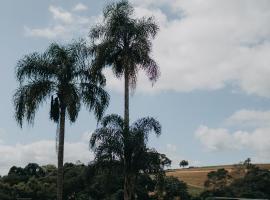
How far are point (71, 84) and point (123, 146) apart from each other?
4.17 metres

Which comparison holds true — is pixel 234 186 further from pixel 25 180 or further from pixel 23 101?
pixel 23 101

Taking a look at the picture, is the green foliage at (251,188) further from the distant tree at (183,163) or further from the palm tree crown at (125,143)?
the distant tree at (183,163)

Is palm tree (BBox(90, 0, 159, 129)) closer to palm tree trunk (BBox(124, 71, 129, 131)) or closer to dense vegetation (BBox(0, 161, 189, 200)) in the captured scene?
palm tree trunk (BBox(124, 71, 129, 131))

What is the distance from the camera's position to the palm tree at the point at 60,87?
2916cm

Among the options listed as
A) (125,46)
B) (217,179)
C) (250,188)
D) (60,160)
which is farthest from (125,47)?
(217,179)

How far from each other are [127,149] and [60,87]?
469cm

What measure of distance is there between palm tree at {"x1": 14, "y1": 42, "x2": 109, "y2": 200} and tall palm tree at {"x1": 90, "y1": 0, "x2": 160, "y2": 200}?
1184 mm

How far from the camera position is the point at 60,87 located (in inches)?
1158

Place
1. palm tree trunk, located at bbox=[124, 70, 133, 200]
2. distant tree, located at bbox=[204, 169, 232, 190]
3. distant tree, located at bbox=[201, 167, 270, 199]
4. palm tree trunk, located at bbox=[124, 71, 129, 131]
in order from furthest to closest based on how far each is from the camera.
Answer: distant tree, located at bbox=[204, 169, 232, 190]
distant tree, located at bbox=[201, 167, 270, 199]
palm tree trunk, located at bbox=[124, 71, 129, 131]
palm tree trunk, located at bbox=[124, 70, 133, 200]

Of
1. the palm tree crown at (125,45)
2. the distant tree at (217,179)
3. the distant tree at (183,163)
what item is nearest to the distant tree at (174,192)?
the distant tree at (217,179)

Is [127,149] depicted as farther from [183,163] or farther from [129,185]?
[183,163]

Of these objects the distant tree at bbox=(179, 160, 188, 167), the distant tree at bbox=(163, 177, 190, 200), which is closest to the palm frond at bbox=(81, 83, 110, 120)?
the distant tree at bbox=(163, 177, 190, 200)

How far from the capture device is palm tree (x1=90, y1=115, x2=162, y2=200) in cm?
2986

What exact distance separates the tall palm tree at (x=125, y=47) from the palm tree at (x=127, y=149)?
2.63 feet
